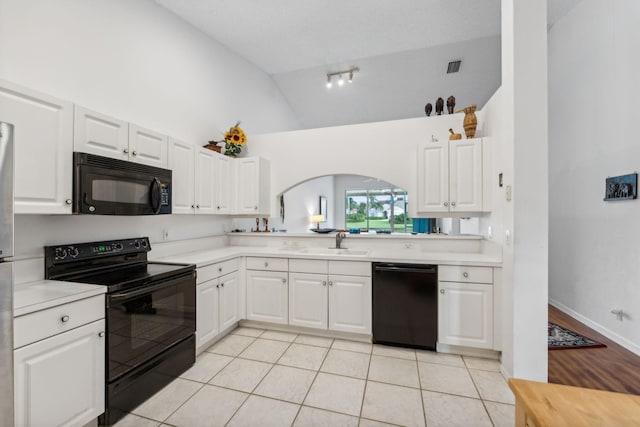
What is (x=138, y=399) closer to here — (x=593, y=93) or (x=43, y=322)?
(x=43, y=322)

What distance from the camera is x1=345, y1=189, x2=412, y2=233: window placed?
9.34 metres

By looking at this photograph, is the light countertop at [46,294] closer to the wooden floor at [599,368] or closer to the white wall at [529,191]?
the white wall at [529,191]

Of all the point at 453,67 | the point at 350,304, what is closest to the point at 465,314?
the point at 350,304

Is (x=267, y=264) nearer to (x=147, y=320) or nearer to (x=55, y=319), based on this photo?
(x=147, y=320)

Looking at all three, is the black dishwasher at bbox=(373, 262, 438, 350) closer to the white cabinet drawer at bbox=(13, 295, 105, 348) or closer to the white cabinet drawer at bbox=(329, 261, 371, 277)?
the white cabinet drawer at bbox=(329, 261, 371, 277)

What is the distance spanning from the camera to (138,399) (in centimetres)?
185

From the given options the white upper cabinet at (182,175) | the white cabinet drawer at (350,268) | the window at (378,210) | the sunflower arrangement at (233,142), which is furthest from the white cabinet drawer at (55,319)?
the window at (378,210)

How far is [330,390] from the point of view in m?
2.03

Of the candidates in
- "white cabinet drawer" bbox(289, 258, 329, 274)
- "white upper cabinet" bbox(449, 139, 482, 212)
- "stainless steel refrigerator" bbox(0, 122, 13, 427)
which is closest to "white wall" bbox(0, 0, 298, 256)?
"stainless steel refrigerator" bbox(0, 122, 13, 427)

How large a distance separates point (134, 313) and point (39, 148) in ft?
3.79

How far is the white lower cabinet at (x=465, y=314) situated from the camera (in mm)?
2410

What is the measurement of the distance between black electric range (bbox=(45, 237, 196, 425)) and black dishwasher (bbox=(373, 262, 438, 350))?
1.70 m

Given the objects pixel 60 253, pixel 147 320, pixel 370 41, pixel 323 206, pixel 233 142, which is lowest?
pixel 147 320

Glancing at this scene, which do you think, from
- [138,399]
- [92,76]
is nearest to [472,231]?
[138,399]
